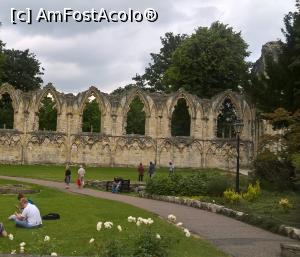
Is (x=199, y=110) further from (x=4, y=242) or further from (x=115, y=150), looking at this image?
(x=4, y=242)

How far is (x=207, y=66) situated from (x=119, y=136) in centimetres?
1301

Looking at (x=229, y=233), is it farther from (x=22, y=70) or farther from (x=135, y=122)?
(x=135, y=122)

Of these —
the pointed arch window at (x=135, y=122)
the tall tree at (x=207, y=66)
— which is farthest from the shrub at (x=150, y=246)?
the pointed arch window at (x=135, y=122)

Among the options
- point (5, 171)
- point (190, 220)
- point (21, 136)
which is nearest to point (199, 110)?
point (21, 136)

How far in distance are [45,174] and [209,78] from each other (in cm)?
2421

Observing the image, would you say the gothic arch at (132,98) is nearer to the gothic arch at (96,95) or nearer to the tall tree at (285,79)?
the gothic arch at (96,95)

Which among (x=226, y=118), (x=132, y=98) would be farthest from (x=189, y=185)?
(x=226, y=118)

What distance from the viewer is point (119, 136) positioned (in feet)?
165

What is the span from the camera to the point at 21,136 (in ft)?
160

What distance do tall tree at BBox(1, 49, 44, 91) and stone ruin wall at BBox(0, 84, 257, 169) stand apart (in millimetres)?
17306

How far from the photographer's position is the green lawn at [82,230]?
12.6 metres

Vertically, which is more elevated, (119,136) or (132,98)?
(132,98)

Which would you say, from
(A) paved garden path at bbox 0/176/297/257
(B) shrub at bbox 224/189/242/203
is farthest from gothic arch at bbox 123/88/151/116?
(B) shrub at bbox 224/189/242/203

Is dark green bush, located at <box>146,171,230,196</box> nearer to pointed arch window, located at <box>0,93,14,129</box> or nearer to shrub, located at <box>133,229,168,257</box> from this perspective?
shrub, located at <box>133,229,168,257</box>
